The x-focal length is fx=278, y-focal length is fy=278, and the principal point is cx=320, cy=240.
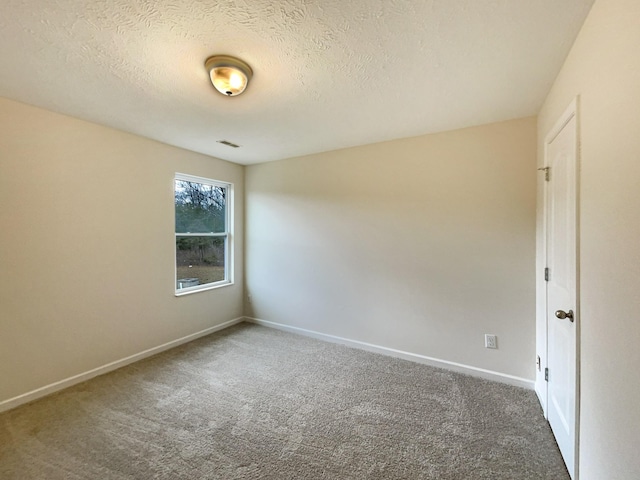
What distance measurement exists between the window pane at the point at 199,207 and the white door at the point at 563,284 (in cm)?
362

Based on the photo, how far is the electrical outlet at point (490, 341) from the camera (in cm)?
256

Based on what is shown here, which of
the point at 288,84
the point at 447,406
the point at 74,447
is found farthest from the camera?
the point at 447,406

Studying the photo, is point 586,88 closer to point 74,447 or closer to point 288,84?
point 288,84

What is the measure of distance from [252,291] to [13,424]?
99.6 inches

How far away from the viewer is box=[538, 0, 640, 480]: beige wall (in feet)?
3.15

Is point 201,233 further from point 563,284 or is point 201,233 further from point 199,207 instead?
point 563,284

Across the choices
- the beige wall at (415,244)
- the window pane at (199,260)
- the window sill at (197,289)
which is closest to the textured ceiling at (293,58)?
the beige wall at (415,244)

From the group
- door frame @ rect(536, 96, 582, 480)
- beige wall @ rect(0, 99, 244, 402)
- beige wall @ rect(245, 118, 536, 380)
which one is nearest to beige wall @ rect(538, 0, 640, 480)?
door frame @ rect(536, 96, 582, 480)

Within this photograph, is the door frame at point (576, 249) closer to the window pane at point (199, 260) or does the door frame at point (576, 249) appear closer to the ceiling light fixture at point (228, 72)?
the ceiling light fixture at point (228, 72)

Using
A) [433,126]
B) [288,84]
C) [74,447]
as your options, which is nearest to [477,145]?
[433,126]

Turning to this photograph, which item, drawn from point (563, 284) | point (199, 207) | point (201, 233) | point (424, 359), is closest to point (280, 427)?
point (424, 359)

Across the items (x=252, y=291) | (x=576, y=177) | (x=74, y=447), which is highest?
(x=576, y=177)

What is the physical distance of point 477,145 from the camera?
2.59m

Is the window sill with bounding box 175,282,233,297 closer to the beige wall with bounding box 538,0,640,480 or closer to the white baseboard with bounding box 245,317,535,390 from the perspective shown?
the white baseboard with bounding box 245,317,535,390
